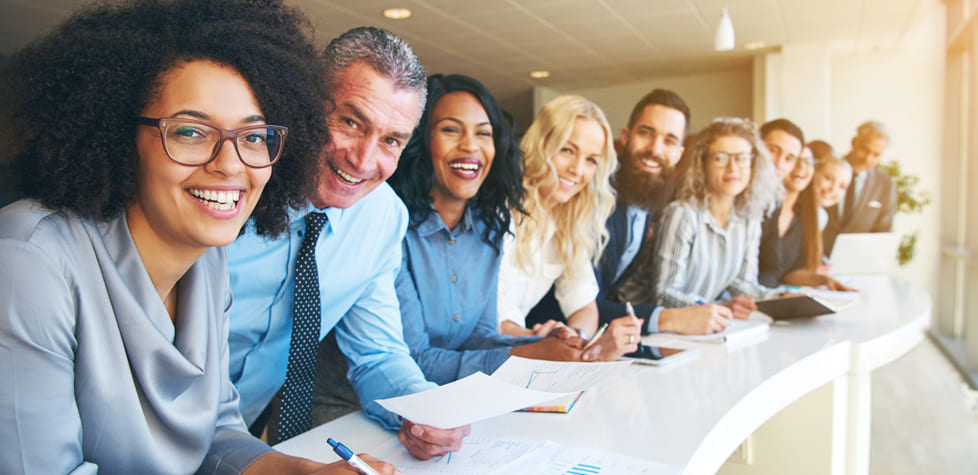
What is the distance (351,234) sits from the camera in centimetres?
150

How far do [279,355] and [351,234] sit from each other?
1.06 feet

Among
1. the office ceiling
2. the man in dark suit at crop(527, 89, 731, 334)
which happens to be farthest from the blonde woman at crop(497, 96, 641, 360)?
the office ceiling

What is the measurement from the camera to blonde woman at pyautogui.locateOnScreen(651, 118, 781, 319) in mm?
2963

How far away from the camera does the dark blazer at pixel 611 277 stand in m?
2.48

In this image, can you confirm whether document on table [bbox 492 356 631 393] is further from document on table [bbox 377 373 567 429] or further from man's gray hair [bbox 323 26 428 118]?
man's gray hair [bbox 323 26 428 118]

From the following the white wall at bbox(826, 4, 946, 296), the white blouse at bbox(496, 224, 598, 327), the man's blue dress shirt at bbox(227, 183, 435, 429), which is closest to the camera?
the man's blue dress shirt at bbox(227, 183, 435, 429)

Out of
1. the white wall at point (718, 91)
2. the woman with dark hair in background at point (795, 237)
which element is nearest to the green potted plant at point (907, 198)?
the white wall at point (718, 91)

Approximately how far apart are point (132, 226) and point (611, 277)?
86.0 inches

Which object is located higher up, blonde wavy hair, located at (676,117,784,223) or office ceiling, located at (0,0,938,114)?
office ceiling, located at (0,0,938,114)

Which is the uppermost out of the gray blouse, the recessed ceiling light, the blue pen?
the recessed ceiling light

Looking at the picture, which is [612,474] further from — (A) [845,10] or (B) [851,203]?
(A) [845,10]

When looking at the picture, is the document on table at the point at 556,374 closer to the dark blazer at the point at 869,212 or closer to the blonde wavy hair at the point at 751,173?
the blonde wavy hair at the point at 751,173

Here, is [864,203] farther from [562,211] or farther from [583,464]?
[583,464]

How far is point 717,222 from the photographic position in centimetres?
312
